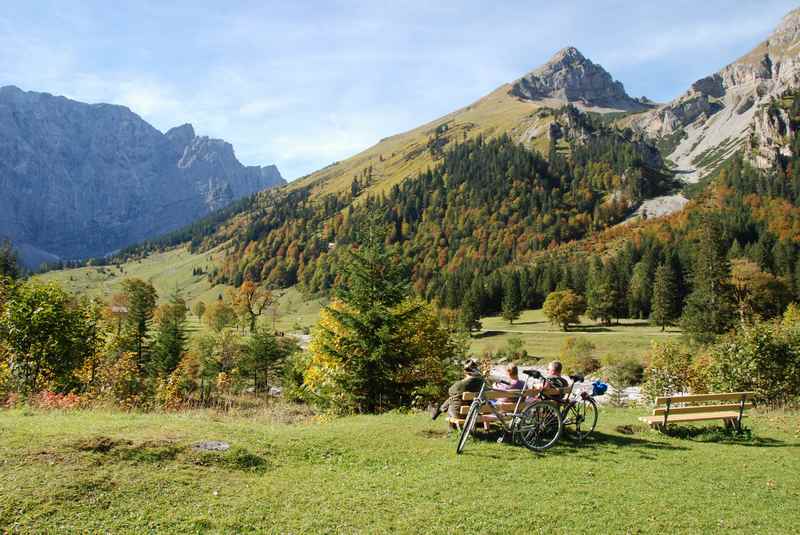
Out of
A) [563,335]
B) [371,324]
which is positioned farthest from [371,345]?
[563,335]

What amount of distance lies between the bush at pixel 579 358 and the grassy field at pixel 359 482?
59432 millimetres

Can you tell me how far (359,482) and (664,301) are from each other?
351 ft

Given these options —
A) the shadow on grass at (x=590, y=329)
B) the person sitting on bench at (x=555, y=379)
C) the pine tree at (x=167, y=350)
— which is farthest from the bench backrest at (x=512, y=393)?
the shadow on grass at (x=590, y=329)

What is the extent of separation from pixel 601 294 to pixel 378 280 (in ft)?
328

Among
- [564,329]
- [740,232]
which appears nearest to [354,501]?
[564,329]

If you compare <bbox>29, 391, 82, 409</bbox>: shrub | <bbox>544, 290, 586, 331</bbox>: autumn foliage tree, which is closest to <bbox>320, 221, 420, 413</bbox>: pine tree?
<bbox>29, 391, 82, 409</bbox>: shrub

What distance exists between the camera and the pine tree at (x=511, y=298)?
407 feet

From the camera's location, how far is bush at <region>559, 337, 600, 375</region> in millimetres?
69938

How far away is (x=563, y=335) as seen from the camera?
9744 centimetres

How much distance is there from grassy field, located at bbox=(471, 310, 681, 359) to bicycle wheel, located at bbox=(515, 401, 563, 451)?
2602 inches

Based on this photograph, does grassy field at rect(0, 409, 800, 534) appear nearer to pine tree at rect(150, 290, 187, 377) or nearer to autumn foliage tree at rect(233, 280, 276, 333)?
pine tree at rect(150, 290, 187, 377)

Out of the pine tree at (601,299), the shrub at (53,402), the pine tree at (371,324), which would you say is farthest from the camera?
the pine tree at (601,299)

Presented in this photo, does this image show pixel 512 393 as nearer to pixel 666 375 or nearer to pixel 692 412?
pixel 692 412

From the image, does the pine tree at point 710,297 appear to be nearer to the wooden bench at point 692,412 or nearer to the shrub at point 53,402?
the wooden bench at point 692,412
